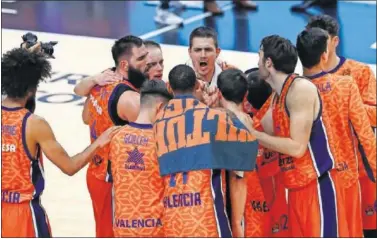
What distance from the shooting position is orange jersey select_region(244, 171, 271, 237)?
6.00m

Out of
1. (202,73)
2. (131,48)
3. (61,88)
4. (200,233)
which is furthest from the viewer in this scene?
(61,88)

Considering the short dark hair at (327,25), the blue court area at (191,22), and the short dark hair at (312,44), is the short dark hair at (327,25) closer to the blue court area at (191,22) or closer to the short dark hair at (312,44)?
the short dark hair at (312,44)

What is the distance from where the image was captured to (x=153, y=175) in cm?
536

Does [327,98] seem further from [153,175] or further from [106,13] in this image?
[106,13]

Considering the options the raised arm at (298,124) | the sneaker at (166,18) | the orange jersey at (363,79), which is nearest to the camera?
the raised arm at (298,124)

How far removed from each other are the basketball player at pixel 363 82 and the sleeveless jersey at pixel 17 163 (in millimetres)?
2242

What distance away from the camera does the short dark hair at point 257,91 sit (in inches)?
247

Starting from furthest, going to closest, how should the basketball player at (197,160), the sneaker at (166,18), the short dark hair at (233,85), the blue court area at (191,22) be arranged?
1. the sneaker at (166,18)
2. the blue court area at (191,22)
3. the short dark hair at (233,85)
4. the basketball player at (197,160)

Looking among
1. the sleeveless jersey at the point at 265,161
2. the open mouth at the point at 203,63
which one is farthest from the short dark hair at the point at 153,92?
the open mouth at the point at 203,63

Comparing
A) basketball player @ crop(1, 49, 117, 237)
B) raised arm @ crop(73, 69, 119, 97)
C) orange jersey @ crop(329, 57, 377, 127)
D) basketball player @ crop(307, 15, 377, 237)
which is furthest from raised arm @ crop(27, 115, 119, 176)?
orange jersey @ crop(329, 57, 377, 127)

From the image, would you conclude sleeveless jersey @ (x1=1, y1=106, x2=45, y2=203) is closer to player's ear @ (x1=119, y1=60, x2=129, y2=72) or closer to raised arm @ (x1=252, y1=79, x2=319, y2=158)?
player's ear @ (x1=119, y1=60, x2=129, y2=72)

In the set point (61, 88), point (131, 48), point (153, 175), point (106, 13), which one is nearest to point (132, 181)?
point (153, 175)

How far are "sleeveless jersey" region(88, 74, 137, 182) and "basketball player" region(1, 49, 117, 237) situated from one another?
20.6 inches

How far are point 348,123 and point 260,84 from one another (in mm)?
650
